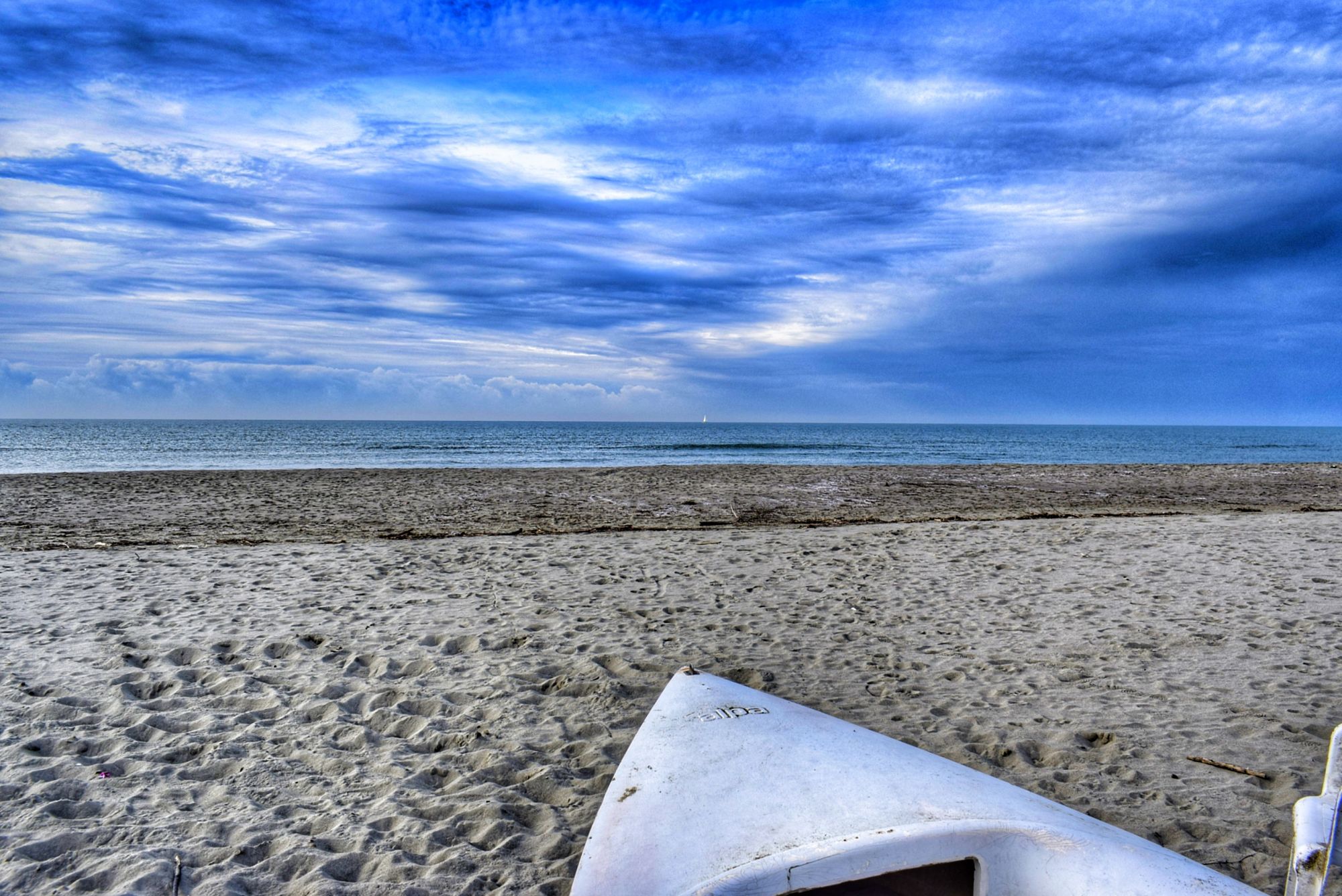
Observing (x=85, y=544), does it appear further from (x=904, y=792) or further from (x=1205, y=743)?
(x=1205, y=743)

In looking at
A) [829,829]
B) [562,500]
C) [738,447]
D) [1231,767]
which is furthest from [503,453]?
[829,829]

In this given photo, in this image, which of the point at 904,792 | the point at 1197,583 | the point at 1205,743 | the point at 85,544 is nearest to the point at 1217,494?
the point at 1197,583

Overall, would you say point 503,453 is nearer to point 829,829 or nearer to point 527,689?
point 527,689

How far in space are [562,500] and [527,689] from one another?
35.4 feet

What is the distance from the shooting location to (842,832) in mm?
2152

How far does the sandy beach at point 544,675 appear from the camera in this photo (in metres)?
2.95

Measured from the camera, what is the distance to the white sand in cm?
291

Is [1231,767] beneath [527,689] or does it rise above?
above

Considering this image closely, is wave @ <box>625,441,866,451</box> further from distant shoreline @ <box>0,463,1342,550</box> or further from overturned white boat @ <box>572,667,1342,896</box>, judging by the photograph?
overturned white boat @ <box>572,667,1342,896</box>

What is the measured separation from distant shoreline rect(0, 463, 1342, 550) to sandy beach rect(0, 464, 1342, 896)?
546 millimetres

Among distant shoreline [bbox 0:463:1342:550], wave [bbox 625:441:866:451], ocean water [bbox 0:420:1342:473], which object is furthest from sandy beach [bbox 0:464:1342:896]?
wave [bbox 625:441:866:451]

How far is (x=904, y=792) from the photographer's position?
94.0 inches

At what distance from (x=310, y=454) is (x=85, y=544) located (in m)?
23.9

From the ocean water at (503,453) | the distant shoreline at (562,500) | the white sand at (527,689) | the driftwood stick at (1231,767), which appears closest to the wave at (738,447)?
the ocean water at (503,453)
